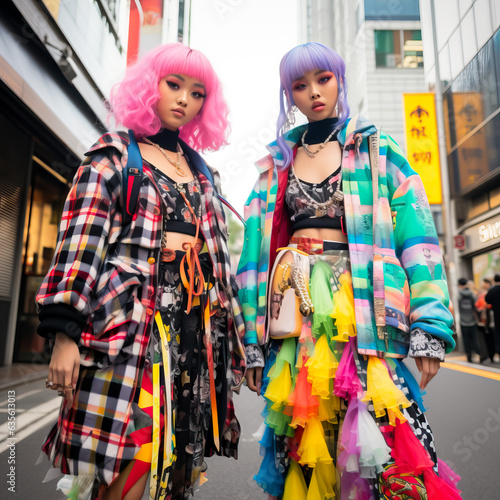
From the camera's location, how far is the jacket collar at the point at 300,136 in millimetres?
2021

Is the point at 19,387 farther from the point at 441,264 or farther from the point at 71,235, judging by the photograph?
the point at 441,264

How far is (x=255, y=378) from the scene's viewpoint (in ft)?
6.46

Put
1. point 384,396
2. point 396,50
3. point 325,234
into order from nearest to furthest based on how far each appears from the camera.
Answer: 1. point 384,396
2. point 325,234
3. point 396,50

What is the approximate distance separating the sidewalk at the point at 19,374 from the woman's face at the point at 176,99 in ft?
18.1

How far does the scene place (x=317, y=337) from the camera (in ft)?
6.05

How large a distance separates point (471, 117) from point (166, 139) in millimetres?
15746

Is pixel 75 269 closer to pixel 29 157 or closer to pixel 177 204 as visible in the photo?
pixel 177 204

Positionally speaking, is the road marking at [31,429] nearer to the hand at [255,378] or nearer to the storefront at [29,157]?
the hand at [255,378]

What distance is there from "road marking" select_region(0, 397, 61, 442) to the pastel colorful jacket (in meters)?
3.12

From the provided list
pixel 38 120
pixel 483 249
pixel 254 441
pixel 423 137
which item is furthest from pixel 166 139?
pixel 423 137

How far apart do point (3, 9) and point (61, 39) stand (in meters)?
1.86

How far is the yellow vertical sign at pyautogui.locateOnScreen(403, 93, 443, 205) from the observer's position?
642 inches

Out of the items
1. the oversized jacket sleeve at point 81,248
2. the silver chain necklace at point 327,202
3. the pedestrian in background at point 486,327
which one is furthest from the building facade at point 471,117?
the oversized jacket sleeve at point 81,248

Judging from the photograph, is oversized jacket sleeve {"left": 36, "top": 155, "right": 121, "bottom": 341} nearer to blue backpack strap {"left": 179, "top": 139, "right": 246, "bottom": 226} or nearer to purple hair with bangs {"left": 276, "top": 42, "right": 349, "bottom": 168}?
blue backpack strap {"left": 179, "top": 139, "right": 246, "bottom": 226}
